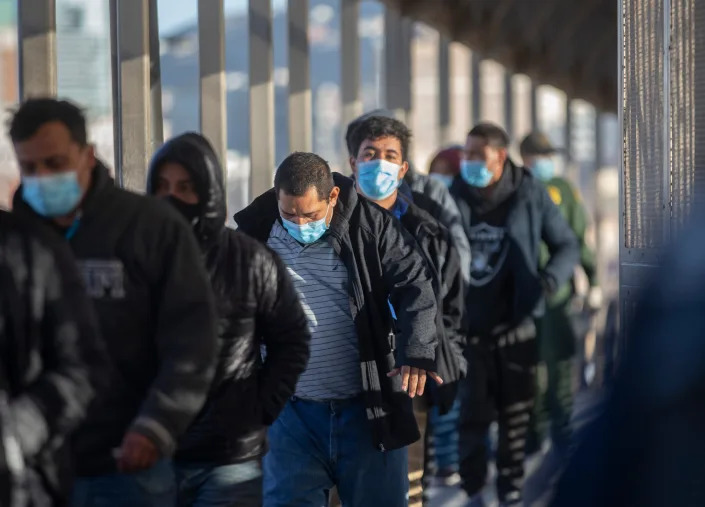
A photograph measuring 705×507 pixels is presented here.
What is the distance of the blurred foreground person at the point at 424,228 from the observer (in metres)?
6.16

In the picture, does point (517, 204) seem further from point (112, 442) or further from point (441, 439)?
point (112, 442)

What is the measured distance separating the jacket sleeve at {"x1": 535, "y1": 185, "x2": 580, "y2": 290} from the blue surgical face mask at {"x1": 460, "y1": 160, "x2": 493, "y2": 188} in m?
0.26

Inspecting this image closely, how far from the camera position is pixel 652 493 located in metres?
2.63

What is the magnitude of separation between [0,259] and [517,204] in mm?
4972

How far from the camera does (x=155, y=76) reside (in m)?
7.75

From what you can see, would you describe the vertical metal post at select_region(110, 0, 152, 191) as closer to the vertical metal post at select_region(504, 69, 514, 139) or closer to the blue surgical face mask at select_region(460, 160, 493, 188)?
the blue surgical face mask at select_region(460, 160, 493, 188)

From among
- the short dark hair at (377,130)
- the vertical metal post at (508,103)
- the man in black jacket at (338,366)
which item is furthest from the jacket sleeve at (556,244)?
the vertical metal post at (508,103)

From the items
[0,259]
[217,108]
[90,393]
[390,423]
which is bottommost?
[390,423]

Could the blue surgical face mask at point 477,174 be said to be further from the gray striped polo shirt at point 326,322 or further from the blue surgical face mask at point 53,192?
the blue surgical face mask at point 53,192

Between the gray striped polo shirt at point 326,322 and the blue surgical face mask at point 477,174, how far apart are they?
3.01 meters

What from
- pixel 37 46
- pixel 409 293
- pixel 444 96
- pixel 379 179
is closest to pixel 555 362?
pixel 379 179

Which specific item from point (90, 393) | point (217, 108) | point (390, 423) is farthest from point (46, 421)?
point (217, 108)

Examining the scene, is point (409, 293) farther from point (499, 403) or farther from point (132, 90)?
point (499, 403)

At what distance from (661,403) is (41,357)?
56.8 inches
